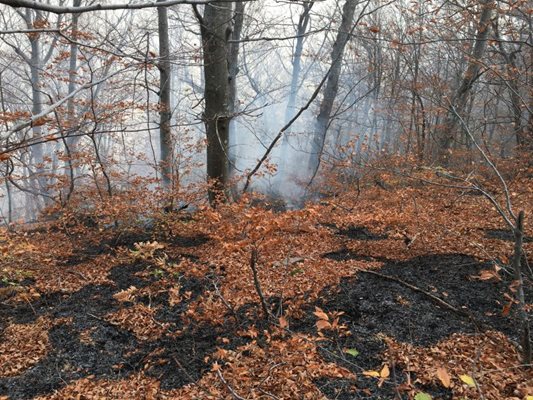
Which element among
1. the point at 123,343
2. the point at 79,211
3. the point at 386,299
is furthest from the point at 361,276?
the point at 79,211

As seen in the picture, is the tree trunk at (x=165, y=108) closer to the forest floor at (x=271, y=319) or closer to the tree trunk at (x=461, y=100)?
the forest floor at (x=271, y=319)

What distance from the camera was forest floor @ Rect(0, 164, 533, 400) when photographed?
239cm

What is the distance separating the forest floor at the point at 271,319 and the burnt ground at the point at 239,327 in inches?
0.5

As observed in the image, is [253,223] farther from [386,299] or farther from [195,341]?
[386,299]

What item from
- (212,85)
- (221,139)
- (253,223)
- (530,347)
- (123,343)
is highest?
(212,85)

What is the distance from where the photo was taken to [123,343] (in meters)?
3.07

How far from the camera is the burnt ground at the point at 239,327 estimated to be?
2588mm

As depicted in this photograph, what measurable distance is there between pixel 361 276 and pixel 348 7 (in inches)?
350

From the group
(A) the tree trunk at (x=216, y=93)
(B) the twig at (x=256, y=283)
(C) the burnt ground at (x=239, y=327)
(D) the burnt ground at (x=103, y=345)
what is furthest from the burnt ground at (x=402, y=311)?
(A) the tree trunk at (x=216, y=93)

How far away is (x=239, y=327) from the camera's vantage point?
3.08 meters

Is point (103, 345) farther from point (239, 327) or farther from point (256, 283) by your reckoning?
point (256, 283)

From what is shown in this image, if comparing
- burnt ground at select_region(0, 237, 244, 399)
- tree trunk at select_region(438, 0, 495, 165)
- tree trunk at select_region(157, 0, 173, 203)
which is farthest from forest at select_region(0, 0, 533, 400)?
tree trunk at select_region(438, 0, 495, 165)

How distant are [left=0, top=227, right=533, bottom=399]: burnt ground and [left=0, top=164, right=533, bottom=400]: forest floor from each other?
0.04 feet

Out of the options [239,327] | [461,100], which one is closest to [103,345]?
[239,327]
